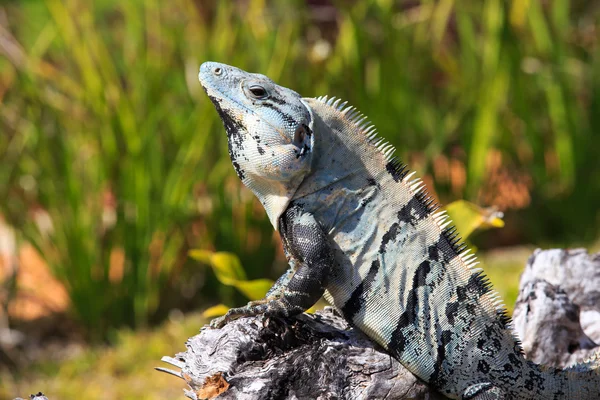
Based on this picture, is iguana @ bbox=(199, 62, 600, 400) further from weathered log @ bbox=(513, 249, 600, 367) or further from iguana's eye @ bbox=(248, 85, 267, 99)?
weathered log @ bbox=(513, 249, 600, 367)

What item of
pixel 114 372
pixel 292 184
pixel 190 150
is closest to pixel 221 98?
pixel 292 184

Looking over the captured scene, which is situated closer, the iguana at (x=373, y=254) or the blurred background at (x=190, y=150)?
the iguana at (x=373, y=254)

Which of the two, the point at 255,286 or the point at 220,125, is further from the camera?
the point at 220,125

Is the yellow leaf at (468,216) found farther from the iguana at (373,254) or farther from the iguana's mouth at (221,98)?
the iguana's mouth at (221,98)

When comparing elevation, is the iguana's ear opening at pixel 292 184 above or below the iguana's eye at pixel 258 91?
below

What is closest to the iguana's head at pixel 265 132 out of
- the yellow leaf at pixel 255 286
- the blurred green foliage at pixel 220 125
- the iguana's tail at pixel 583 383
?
the yellow leaf at pixel 255 286

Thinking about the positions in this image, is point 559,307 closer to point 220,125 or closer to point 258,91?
point 258,91
